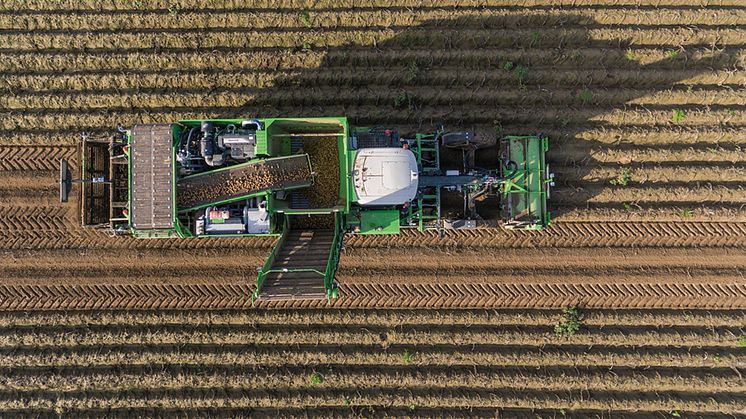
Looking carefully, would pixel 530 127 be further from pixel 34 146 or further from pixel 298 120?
pixel 34 146

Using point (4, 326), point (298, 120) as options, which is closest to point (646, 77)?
point (298, 120)

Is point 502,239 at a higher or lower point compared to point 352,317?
higher

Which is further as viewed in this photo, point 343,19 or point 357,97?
point 343,19

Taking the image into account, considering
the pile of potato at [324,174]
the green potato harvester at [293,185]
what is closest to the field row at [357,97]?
the green potato harvester at [293,185]

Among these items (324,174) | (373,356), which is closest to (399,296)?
(373,356)

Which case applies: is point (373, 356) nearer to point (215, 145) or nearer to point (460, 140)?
point (460, 140)
